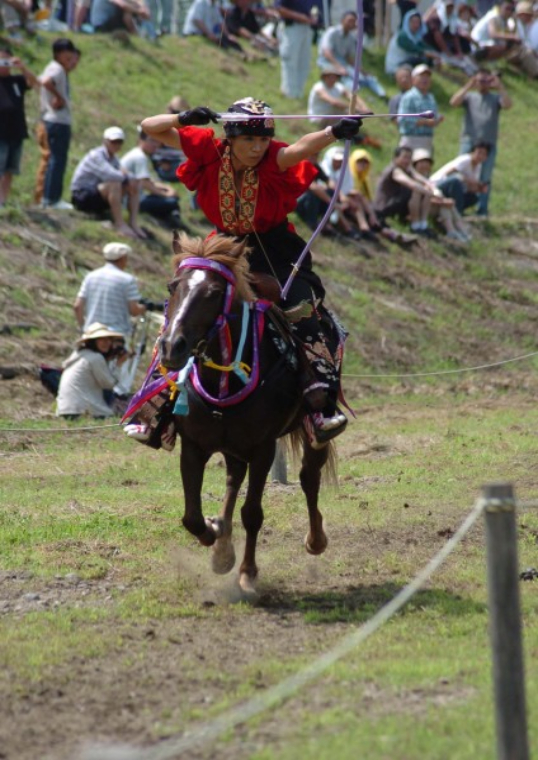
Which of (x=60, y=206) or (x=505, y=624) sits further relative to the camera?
(x=60, y=206)

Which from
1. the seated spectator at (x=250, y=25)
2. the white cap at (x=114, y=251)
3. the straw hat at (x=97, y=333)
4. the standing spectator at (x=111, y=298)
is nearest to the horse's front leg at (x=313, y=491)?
the straw hat at (x=97, y=333)

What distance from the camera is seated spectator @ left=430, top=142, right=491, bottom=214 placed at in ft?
77.2

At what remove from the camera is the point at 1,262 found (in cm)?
1725

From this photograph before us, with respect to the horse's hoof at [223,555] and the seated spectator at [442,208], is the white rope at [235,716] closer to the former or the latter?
the horse's hoof at [223,555]

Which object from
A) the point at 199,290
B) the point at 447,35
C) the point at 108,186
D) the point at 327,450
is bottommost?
the point at 327,450

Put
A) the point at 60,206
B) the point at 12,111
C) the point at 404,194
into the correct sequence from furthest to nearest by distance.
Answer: the point at 404,194, the point at 60,206, the point at 12,111

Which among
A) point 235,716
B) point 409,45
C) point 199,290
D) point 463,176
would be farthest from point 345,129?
point 409,45

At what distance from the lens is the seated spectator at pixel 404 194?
21.9 metres

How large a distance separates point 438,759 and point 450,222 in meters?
18.5

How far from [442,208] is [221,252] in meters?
15.3

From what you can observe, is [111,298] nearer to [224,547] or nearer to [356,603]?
[224,547]

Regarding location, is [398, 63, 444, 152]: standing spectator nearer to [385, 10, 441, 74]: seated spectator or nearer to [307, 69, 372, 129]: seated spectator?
[307, 69, 372, 129]: seated spectator

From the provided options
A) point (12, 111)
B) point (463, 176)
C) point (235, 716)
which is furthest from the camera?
point (463, 176)

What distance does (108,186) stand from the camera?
60.5ft
